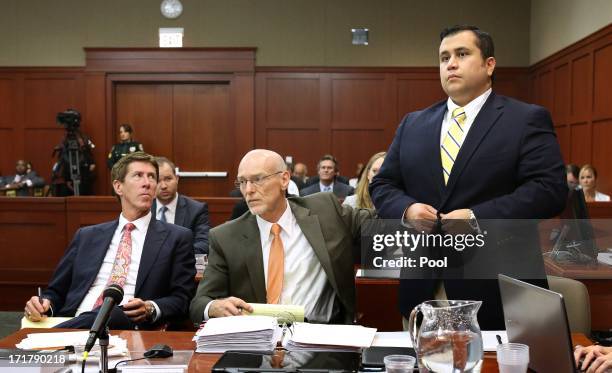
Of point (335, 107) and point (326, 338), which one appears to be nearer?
point (326, 338)

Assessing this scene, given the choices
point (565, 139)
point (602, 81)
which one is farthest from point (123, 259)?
point (565, 139)

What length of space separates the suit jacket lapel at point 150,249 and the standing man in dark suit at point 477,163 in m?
1.20

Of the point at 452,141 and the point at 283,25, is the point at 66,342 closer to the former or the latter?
the point at 452,141

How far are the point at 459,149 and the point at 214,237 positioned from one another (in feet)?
3.25

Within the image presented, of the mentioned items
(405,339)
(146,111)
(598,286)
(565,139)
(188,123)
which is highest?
(146,111)

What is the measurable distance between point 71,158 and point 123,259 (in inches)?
293

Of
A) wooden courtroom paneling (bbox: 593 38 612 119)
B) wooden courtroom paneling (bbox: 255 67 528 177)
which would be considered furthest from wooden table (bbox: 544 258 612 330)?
wooden courtroom paneling (bbox: 255 67 528 177)

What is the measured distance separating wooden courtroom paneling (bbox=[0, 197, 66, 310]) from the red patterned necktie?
332 cm

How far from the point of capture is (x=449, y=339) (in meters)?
1.35

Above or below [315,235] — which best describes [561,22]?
above

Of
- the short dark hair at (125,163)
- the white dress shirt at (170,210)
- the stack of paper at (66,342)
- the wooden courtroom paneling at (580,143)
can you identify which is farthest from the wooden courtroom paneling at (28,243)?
the wooden courtroom paneling at (580,143)

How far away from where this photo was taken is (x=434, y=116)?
7.14 feet

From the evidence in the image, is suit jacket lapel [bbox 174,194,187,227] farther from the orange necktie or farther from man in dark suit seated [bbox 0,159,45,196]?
man in dark suit seated [bbox 0,159,45,196]

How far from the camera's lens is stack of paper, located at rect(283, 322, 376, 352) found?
1832mm
